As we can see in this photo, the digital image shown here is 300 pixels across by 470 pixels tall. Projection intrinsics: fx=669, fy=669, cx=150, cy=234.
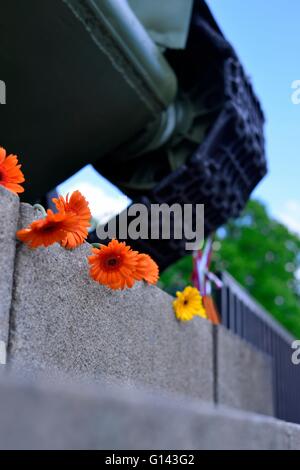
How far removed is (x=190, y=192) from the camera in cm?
707

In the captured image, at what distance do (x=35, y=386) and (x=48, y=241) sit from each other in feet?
5.60

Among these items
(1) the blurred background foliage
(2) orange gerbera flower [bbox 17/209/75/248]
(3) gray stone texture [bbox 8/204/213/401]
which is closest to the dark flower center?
(3) gray stone texture [bbox 8/204/213/401]

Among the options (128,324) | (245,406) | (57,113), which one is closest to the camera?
(128,324)

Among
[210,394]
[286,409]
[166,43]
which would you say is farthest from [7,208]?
[286,409]

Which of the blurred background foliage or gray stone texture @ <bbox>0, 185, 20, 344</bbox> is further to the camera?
the blurred background foliage

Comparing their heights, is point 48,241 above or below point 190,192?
below

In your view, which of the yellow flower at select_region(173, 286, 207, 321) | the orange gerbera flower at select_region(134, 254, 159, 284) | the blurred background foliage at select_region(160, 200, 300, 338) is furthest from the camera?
the blurred background foliage at select_region(160, 200, 300, 338)

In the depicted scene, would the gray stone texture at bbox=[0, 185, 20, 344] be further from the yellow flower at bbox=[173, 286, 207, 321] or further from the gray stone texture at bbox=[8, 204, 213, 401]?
the yellow flower at bbox=[173, 286, 207, 321]

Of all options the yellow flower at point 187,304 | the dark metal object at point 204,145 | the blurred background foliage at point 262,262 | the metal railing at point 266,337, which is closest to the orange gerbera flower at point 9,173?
the yellow flower at point 187,304

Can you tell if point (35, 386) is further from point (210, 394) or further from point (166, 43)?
point (166, 43)

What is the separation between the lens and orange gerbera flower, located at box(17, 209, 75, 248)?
267cm

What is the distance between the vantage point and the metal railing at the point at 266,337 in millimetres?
7586

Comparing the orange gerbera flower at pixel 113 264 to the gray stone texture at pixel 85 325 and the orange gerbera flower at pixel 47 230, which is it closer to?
the gray stone texture at pixel 85 325

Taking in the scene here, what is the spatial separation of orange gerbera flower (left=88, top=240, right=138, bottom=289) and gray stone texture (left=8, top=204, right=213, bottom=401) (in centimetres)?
6
